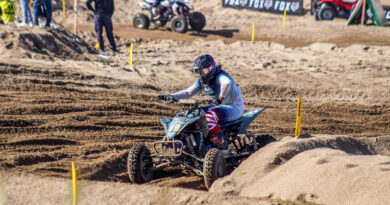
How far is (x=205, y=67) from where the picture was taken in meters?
6.82

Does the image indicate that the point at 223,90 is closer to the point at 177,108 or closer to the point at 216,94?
the point at 216,94

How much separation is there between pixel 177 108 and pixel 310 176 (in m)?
5.70

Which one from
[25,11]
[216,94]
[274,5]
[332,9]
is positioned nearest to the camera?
[216,94]

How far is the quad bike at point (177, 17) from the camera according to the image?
1947cm

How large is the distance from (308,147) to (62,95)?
212 inches

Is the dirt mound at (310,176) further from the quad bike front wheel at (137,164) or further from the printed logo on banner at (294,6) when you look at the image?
the printed logo on banner at (294,6)

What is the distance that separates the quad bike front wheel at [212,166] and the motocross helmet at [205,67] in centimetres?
125

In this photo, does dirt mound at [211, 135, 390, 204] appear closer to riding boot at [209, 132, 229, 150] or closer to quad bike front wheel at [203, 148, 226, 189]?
quad bike front wheel at [203, 148, 226, 189]

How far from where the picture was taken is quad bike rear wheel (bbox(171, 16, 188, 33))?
63.8 ft

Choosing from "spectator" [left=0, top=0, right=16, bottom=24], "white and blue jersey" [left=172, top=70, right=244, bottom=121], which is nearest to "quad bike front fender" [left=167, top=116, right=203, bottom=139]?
"white and blue jersey" [left=172, top=70, right=244, bottom=121]

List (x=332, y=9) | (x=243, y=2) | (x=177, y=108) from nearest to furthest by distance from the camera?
(x=177, y=108) < (x=332, y=9) < (x=243, y=2)

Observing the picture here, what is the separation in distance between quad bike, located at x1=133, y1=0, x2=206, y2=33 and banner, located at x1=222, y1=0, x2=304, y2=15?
22.1 feet

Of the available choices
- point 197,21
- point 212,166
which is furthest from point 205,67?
point 197,21

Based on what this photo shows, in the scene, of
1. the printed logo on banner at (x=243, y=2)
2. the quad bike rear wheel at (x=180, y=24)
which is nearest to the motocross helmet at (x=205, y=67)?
the quad bike rear wheel at (x=180, y=24)
